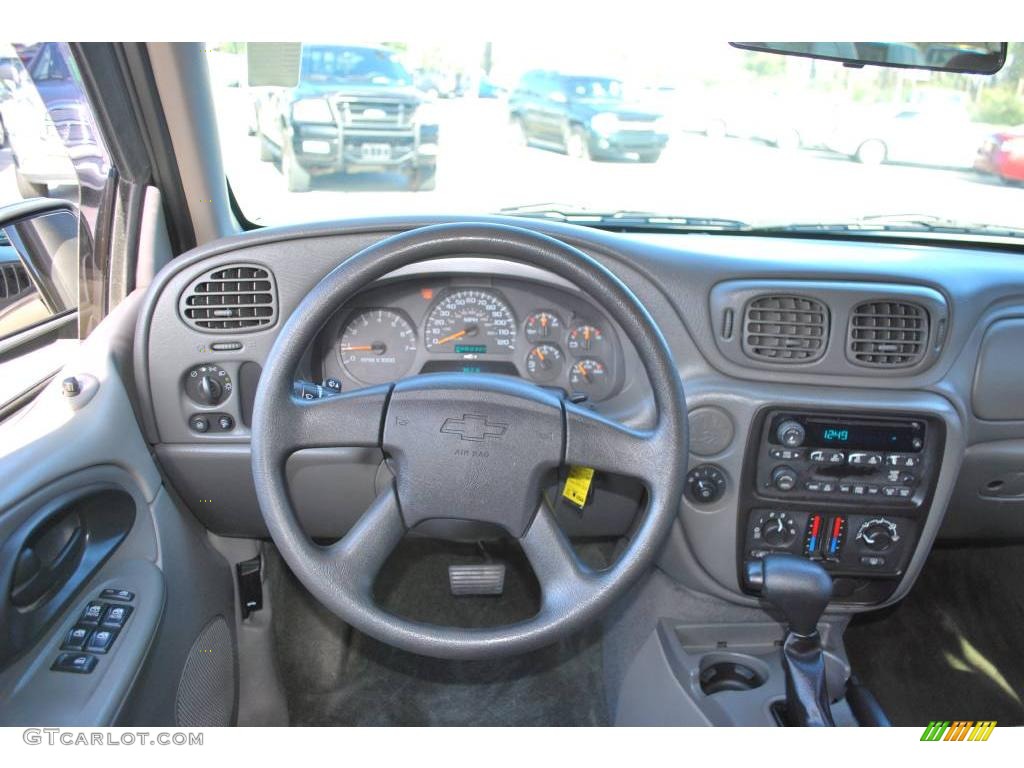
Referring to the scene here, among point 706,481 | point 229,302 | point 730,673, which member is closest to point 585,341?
point 706,481

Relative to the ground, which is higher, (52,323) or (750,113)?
(750,113)

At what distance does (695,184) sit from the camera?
→ 2.34 m

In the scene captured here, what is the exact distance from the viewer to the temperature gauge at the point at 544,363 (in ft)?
6.79

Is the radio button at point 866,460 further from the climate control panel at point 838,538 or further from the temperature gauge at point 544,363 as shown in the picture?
the temperature gauge at point 544,363

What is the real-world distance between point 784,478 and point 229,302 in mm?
1443

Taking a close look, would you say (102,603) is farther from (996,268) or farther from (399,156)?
(996,268)

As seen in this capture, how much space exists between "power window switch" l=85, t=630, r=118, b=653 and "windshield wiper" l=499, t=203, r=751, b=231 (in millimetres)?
1471

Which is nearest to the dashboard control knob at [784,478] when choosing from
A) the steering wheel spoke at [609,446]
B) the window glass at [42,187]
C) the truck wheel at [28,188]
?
the steering wheel spoke at [609,446]

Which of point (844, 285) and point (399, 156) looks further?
point (399, 156)

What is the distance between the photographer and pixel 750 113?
2.33 metres

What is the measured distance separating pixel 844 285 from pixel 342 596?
139 cm

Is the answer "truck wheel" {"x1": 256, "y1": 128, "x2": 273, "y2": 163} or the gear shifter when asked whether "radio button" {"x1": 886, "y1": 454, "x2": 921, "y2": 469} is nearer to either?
the gear shifter

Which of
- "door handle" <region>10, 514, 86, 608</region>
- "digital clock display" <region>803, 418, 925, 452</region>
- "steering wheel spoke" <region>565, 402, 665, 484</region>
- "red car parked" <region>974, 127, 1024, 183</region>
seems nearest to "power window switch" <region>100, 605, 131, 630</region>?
"door handle" <region>10, 514, 86, 608</region>

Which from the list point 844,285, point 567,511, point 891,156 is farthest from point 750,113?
point 567,511
